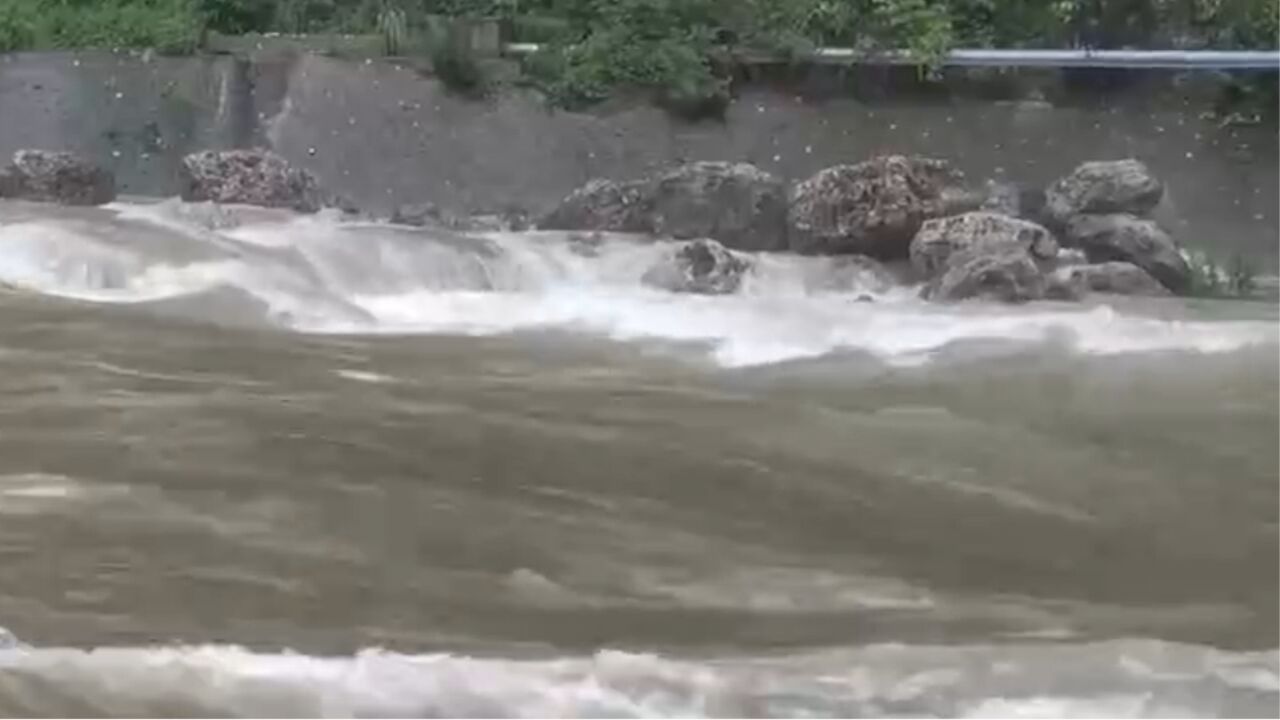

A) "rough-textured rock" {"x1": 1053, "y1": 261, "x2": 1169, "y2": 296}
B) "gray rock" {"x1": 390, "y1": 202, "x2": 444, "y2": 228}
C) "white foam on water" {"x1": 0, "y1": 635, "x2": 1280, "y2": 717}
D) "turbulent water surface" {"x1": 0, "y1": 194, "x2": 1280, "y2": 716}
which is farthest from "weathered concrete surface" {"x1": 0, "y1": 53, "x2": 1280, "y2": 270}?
"white foam on water" {"x1": 0, "y1": 635, "x2": 1280, "y2": 717}

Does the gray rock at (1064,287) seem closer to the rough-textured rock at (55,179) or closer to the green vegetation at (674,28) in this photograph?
the green vegetation at (674,28)

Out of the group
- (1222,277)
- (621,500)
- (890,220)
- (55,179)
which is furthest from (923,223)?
(55,179)

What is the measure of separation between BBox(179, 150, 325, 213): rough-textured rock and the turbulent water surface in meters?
0.38

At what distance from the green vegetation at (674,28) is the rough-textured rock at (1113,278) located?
490 mm

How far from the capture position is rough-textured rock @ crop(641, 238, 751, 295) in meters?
3.30

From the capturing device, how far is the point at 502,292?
3299 millimetres

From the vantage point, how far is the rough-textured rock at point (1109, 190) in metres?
3.44

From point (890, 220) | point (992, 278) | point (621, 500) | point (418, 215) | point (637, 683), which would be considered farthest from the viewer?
point (418, 215)

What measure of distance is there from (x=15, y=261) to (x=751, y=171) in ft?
5.41

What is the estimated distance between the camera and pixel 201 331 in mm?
3006

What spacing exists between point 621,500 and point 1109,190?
1.66 m

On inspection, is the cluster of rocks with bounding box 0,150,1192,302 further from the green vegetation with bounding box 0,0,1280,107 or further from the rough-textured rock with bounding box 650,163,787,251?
the green vegetation with bounding box 0,0,1280,107

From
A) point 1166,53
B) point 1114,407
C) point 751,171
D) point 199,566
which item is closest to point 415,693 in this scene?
point 199,566

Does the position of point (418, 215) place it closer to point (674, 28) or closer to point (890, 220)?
point (674, 28)
